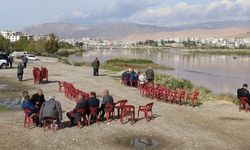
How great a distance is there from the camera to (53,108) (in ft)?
51.1

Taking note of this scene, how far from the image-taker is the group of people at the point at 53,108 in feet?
51.3

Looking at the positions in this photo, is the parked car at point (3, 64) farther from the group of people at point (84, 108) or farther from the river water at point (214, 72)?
the group of people at point (84, 108)

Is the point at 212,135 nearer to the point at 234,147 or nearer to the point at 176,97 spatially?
the point at 234,147

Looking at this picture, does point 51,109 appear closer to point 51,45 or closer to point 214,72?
point 214,72

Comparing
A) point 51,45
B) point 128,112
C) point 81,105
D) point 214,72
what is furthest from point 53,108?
point 51,45

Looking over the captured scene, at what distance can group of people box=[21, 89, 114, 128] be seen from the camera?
1562 centimetres

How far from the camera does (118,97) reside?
2553 centimetres

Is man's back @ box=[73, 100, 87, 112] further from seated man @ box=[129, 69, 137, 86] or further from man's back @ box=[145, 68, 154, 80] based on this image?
seated man @ box=[129, 69, 137, 86]

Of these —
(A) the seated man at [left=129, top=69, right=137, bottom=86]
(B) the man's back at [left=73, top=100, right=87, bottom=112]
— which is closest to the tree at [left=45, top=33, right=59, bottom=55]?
(A) the seated man at [left=129, top=69, right=137, bottom=86]

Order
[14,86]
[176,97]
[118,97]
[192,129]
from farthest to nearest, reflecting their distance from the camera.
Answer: [14,86], [118,97], [176,97], [192,129]

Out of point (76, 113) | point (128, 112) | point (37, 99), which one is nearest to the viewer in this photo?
point (76, 113)

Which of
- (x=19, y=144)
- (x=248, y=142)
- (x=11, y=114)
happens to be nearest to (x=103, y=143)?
(x=19, y=144)

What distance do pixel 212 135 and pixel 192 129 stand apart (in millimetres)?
1081

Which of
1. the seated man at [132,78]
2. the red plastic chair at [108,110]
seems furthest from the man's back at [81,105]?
the seated man at [132,78]
